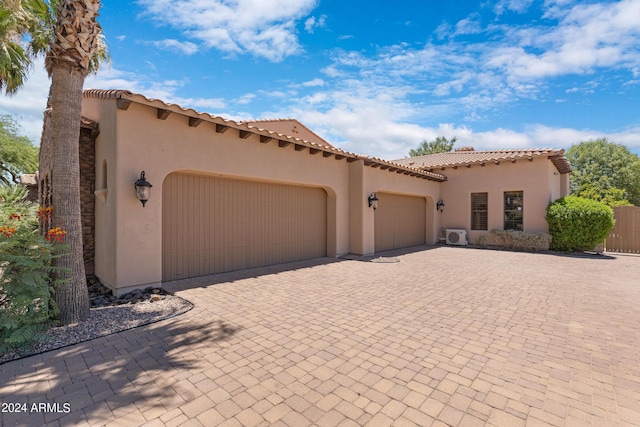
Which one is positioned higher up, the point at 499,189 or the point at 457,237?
the point at 499,189

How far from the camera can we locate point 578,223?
11.7 metres

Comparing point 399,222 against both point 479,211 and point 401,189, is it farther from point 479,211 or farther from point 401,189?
point 479,211

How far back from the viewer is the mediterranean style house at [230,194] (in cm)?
583

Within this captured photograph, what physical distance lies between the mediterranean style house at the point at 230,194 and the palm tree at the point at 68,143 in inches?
42.8

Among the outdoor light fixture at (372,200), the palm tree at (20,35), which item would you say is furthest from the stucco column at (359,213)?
the palm tree at (20,35)

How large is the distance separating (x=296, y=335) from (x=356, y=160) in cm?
788

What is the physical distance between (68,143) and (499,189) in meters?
15.5

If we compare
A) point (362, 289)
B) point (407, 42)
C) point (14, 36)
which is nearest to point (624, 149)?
→ point (407, 42)

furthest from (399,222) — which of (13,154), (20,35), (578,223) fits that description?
(13,154)

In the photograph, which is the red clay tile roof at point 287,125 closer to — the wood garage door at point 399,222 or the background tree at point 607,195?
the wood garage door at point 399,222

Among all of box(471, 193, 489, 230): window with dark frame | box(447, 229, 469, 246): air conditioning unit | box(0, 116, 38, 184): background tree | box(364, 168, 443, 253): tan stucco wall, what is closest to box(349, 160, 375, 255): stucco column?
box(364, 168, 443, 253): tan stucco wall

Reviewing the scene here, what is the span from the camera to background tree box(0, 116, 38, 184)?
21938 mm

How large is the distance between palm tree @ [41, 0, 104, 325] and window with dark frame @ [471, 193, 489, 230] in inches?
603

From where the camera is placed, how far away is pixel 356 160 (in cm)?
1080
